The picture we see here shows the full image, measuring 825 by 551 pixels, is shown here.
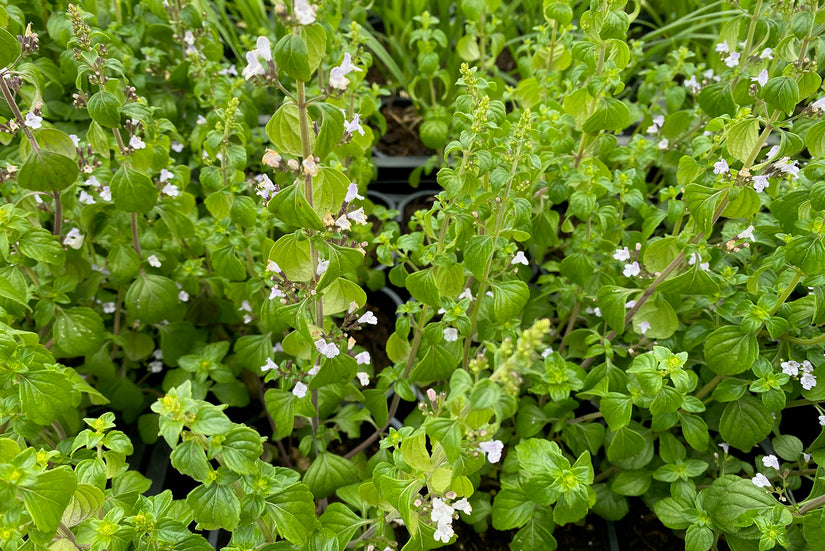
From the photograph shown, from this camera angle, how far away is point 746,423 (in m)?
1.55

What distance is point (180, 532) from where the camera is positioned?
108cm

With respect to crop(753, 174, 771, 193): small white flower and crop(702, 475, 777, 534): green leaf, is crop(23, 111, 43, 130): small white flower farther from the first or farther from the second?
crop(702, 475, 777, 534): green leaf

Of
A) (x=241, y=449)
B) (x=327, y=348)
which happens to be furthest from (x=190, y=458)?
(x=327, y=348)

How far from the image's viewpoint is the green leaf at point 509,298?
143 cm

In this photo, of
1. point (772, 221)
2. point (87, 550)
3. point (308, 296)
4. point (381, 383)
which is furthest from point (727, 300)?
point (87, 550)

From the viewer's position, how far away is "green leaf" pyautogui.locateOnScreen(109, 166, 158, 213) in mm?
1487

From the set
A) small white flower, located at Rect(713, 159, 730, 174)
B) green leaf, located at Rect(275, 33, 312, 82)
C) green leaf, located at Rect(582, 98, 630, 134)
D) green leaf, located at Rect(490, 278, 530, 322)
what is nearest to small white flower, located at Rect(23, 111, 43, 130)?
green leaf, located at Rect(275, 33, 312, 82)

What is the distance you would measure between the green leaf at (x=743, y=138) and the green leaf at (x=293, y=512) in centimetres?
120

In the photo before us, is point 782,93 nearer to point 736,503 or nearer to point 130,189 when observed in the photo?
point 736,503

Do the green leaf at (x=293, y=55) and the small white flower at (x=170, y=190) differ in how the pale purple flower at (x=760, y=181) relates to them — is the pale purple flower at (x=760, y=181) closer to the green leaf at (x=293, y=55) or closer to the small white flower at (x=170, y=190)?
the green leaf at (x=293, y=55)

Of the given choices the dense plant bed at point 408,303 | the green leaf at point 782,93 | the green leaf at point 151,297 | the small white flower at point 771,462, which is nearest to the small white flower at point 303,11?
the dense plant bed at point 408,303

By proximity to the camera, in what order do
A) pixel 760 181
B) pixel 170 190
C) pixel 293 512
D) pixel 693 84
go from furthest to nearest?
1. pixel 693 84
2. pixel 170 190
3. pixel 760 181
4. pixel 293 512

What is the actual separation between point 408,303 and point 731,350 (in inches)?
31.2

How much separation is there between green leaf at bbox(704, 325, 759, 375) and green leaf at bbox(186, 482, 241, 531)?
1.14 meters
